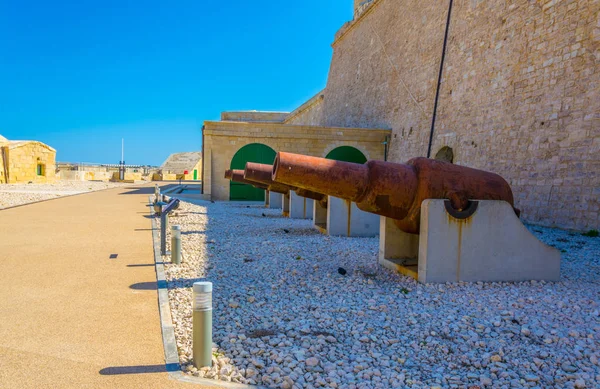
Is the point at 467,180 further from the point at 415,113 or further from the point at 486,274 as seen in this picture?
the point at 415,113

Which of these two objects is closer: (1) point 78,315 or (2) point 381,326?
(2) point 381,326

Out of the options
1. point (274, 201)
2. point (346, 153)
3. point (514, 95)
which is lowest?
point (274, 201)

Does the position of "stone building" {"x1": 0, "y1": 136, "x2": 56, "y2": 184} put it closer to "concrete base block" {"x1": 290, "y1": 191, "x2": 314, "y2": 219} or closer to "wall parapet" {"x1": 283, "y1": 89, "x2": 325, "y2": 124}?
"wall parapet" {"x1": 283, "y1": 89, "x2": 325, "y2": 124}

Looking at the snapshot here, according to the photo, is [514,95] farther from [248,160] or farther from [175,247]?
[248,160]

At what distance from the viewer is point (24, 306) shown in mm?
4082

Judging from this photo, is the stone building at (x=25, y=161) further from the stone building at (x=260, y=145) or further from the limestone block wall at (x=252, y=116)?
the stone building at (x=260, y=145)

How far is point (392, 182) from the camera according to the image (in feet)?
16.7

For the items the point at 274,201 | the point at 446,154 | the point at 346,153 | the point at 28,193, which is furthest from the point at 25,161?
the point at 446,154

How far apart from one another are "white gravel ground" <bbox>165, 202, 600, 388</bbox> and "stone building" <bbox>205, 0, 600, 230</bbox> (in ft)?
15.2

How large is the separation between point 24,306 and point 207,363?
233 cm

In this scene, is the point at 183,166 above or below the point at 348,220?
above

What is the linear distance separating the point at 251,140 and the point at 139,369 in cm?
1641

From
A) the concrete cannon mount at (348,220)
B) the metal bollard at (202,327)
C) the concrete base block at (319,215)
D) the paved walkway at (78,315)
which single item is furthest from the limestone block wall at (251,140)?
the metal bollard at (202,327)

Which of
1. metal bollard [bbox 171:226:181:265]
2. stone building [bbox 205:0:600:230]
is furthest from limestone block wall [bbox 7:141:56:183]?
metal bollard [bbox 171:226:181:265]
